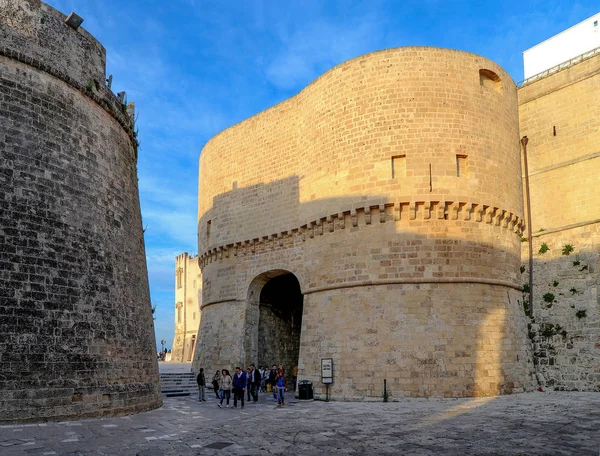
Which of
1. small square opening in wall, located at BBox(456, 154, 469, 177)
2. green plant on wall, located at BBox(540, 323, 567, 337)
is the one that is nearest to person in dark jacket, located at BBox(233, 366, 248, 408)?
small square opening in wall, located at BBox(456, 154, 469, 177)

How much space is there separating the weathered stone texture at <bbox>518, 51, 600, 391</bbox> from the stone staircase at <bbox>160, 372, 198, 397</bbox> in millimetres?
12275

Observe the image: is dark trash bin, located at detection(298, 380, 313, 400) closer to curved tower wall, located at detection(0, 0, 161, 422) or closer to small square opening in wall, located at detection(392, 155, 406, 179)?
curved tower wall, located at detection(0, 0, 161, 422)

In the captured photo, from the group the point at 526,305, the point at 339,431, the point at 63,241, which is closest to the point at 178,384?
the point at 63,241

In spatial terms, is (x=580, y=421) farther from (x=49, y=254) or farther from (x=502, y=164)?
(x=49, y=254)

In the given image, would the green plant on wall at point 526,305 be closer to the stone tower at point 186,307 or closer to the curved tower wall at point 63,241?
the curved tower wall at point 63,241

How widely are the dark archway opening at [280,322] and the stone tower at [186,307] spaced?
894 inches

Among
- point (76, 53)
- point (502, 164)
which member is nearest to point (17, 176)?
point (76, 53)

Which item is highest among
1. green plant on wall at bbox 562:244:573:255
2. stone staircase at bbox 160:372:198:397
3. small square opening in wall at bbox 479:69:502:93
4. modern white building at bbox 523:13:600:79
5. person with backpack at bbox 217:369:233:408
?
modern white building at bbox 523:13:600:79

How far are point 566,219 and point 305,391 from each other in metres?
10.5

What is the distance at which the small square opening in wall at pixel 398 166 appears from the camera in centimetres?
1689

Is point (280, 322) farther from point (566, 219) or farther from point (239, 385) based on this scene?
point (566, 219)

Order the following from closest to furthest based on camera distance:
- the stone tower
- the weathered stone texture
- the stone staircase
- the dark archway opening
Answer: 1. the weathered stone texture
2. the stone staircase
3. the dark archway opening
4. the stone tower

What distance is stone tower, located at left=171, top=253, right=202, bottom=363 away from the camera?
45.2 metres

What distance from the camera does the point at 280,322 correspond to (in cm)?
2256
